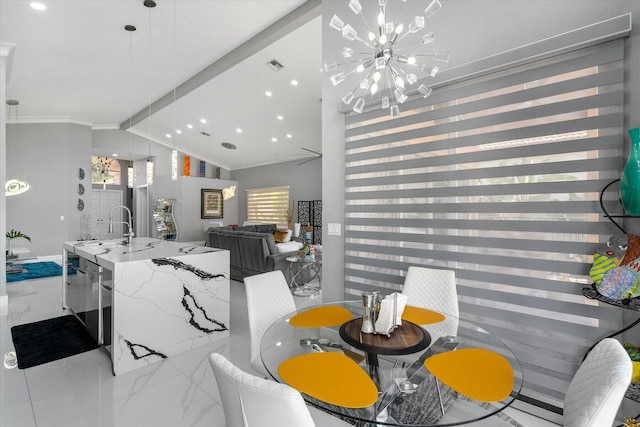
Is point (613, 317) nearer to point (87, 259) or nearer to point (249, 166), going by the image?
point (87, 259)

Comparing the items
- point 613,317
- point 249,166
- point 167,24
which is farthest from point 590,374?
point 249,166

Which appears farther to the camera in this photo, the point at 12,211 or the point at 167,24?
the point at 12,211

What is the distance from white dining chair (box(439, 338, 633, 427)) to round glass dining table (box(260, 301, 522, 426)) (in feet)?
0.21

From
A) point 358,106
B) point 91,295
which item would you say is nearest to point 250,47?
point 358,106

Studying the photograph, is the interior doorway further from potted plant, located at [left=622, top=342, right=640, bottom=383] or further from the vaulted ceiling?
potted plant, located at [left=622, top=342, right=640, bottom=383]

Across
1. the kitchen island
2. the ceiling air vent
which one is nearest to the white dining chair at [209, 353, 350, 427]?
the kitchen island

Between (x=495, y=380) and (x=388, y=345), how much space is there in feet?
1.35

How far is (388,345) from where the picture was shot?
1.37m

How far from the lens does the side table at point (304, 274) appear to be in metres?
5.11

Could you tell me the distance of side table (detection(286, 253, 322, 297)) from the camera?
5105 millimetres

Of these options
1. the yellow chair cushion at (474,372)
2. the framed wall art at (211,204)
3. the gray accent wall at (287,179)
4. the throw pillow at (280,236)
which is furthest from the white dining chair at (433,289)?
the framed wall art at (211,204)

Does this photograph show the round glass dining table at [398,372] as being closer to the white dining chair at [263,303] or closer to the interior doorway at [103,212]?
the white dining chair at [263,303]

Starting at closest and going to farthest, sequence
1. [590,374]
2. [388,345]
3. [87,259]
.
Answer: [590,374] → [388,345] → [87,259]

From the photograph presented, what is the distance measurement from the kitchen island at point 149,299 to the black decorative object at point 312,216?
579cm
